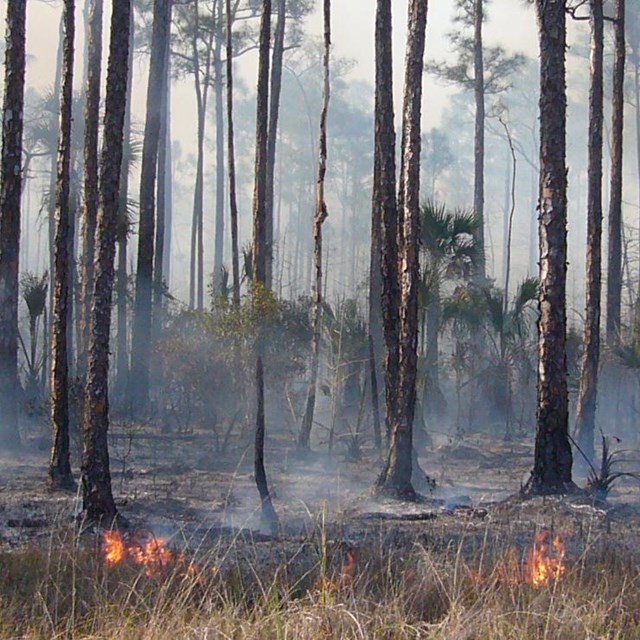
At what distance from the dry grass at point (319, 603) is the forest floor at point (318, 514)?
0.31 feet

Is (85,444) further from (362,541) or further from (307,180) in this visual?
(307,180)

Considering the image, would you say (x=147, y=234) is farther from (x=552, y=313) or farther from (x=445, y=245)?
(x=552, y=313)

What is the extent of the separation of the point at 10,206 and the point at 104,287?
6153 millimetres

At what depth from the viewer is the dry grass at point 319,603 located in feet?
17.9

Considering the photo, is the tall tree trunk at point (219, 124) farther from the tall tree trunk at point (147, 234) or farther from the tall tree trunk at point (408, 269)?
the tall tree trunk at point (408, 269)

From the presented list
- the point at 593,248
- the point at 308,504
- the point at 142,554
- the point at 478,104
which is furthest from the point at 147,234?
the point at 142,554

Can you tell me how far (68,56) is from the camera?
1163cm

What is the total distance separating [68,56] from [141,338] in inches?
371

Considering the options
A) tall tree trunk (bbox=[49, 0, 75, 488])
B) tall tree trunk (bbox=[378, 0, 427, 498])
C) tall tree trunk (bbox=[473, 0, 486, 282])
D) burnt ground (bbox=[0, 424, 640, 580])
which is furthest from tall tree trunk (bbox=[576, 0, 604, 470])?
tall tree trunk (bbox=[473, 0, 486, 282])

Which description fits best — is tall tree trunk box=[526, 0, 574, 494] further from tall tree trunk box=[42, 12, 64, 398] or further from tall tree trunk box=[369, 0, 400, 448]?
tall tree trunk box=[42, 12, 64, 398]

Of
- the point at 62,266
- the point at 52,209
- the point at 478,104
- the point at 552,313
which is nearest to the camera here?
the point at 62,266

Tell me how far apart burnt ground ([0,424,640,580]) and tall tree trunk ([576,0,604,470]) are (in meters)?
1.33

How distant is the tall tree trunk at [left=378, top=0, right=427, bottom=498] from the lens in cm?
1208

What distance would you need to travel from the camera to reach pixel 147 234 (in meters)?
20.5
